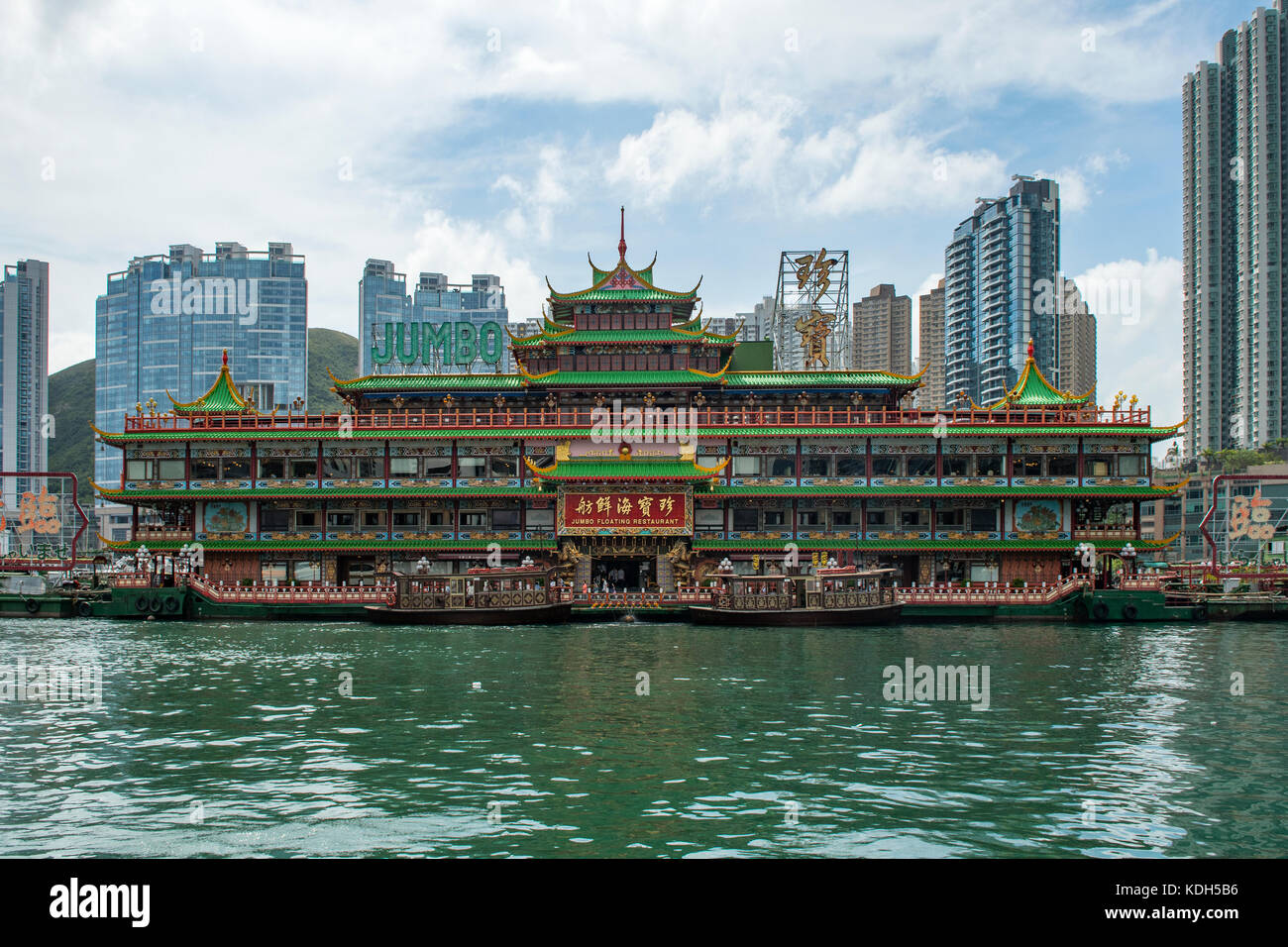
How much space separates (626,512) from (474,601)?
36.1ft

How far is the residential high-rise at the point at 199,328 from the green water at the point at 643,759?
153 meters

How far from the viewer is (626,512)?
55.5 m

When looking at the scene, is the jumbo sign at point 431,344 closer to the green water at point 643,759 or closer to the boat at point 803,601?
the boat at point 803,601

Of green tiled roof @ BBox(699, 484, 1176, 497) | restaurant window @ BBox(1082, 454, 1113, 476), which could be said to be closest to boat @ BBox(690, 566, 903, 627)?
green tiled roof @ BBox(699, 484, 1176, 497)

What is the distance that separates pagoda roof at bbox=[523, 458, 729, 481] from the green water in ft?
68.8

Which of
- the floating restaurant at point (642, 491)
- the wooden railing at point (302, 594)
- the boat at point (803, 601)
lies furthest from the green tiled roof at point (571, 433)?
the boat at point (803, 601)

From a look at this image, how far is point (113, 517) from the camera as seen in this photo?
154625 mm

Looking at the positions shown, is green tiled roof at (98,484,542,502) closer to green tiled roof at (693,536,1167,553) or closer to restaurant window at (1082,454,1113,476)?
green tiled roof at (693,536,1167,553)

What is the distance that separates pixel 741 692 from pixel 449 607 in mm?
25423

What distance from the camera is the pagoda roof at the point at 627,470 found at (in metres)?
54.7

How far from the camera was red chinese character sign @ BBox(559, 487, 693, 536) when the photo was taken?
Answer: 5523 cm

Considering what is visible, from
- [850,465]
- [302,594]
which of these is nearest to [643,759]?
[302,594]

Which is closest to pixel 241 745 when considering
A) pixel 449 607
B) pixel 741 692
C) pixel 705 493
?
pixel 741 692

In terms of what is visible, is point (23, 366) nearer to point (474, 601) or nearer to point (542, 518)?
point (542, 518)
